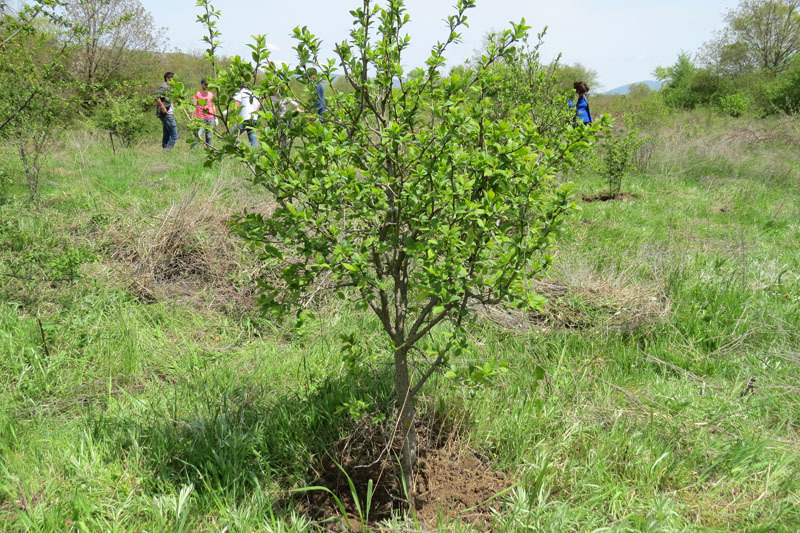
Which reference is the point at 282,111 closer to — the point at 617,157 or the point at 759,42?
the point at 617,157

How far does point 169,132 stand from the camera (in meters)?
11.1

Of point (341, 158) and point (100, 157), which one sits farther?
point (100, 157)

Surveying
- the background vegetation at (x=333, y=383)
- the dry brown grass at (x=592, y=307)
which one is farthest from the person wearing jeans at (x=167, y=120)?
the dry brown grass at (x=592, y=307)

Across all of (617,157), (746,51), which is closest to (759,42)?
(746,51)

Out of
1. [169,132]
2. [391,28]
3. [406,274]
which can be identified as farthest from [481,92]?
[169,132]

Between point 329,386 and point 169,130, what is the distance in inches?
410

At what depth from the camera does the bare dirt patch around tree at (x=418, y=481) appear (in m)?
2.16

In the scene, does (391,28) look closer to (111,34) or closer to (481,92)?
(481,92)

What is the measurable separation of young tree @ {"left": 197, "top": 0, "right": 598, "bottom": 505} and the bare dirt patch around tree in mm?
689

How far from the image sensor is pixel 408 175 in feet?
6.32

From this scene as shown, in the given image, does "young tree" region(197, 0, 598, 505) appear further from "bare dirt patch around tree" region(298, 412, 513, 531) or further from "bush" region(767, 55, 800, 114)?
"bush" region(767, 55, 800, 114)

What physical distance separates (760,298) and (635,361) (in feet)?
5.36

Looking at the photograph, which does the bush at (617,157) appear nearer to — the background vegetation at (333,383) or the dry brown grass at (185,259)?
the background vegetation at (333,383)

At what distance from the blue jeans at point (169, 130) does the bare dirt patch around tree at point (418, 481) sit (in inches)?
415
